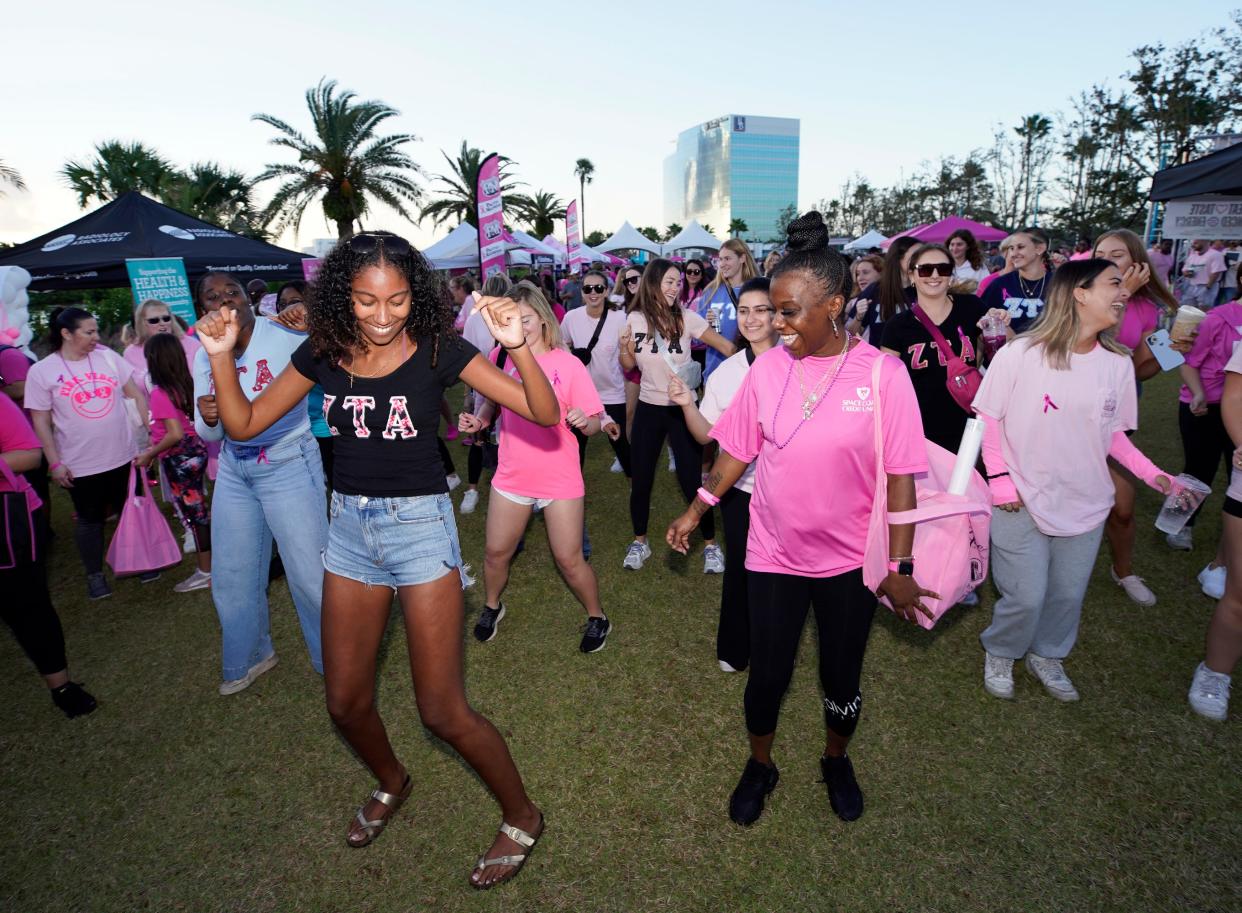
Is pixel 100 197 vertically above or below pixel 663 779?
above

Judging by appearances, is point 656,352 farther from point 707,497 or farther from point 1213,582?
point 1213,582

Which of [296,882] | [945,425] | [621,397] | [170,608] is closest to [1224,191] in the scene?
[945,425]

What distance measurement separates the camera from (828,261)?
245 centimetres

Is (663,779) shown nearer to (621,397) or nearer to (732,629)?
(732,629)

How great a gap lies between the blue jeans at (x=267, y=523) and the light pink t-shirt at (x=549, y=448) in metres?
1.05

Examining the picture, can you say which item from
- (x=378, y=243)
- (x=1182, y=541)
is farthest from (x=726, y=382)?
(x=1182, y=541)

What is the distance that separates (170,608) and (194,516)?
0.74 metres

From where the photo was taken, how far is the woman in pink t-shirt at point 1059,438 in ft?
10.5

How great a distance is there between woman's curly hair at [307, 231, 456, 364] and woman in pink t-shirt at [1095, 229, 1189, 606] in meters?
4.24

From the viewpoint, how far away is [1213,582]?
474 centimetres

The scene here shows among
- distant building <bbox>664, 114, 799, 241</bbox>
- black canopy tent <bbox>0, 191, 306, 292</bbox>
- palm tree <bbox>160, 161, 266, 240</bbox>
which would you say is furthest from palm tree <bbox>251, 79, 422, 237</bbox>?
distant building <bbox>664, 114, 799, 241</bbox>

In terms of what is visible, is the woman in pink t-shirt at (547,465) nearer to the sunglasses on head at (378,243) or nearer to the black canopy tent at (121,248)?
the sunglasses on head at (378,243)

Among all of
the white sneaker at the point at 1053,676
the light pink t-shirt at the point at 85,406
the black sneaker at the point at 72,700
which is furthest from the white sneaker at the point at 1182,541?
the light pink t-shirt at the point at 85,406

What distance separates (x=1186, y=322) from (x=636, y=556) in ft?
13.9
